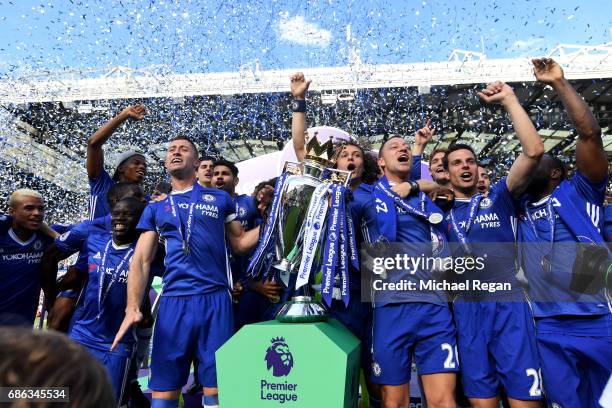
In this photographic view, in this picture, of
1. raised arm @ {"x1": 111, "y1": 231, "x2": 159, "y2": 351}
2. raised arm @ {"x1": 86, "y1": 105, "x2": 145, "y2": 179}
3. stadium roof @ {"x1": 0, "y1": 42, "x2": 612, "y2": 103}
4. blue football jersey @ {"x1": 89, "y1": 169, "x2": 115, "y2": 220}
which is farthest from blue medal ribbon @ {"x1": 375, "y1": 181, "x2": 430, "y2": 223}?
stadium roof @ {"x1": 0, "y1": 42, "x2": 612, "y2": 103}

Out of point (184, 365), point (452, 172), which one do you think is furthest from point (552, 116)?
point (184, 365)

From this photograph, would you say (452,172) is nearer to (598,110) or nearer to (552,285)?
(552,285)

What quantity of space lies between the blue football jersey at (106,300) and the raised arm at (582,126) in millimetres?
2901

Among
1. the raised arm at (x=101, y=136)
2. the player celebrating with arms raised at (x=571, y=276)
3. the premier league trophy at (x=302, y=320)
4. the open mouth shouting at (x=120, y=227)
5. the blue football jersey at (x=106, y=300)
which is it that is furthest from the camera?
the raised arm at (x=101, y=136)

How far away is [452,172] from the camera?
3.31 metres

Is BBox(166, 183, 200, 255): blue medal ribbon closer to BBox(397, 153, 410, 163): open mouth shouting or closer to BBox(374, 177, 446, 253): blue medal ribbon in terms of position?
BBox(374, 177, 446, 253): blue medal ribbon

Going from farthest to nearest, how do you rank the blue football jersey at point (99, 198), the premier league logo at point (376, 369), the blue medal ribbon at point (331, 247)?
the blue football jersey at point (99, 198)
the premier league logo at point (376, 369)
the blue medal ribbon at point (331, 247)

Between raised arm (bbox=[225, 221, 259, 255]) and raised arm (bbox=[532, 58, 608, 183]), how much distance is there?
6.68 ft

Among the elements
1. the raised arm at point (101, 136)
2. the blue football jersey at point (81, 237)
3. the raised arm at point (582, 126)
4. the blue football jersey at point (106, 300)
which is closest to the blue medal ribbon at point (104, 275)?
the blue football jersey at point (106, 300)

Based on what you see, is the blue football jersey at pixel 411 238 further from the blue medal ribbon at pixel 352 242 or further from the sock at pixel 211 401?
the sock at pixel 211 401

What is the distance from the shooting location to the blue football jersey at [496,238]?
9.93 ft

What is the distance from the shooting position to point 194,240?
10.8 feet

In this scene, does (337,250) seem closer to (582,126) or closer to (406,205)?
(406,205)

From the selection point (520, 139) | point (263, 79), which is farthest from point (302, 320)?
point (263, 79)
